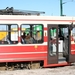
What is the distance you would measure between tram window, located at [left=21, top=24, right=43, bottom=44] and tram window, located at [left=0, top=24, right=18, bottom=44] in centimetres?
38

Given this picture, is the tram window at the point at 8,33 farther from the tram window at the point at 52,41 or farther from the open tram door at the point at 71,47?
the open tram door at the point at 71,47

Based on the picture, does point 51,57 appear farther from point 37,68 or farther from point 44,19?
point 44,19

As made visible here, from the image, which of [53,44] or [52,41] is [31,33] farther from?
[53,44]

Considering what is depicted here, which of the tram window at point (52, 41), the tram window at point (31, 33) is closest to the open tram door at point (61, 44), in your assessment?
the tram window at point (52, 41)

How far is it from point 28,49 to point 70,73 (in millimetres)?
3061

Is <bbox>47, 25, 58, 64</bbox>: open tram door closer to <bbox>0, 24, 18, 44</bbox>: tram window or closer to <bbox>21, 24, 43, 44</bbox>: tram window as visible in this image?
<bbox>21, 24, 43, 44</bbox>: tram window

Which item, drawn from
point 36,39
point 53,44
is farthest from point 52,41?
point 36,39

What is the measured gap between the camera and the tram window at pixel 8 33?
1555 cm

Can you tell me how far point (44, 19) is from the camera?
16344 millimetres

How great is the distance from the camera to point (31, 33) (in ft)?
52.9

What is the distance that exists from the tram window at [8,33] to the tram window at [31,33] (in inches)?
15.1

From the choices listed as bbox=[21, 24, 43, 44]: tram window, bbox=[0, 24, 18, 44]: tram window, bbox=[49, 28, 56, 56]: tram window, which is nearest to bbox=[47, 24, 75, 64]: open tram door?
bbox=[49, 28, 56, 56]: tram window

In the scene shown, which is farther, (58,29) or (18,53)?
(58,29)

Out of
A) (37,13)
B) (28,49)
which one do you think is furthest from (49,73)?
(37,13)
